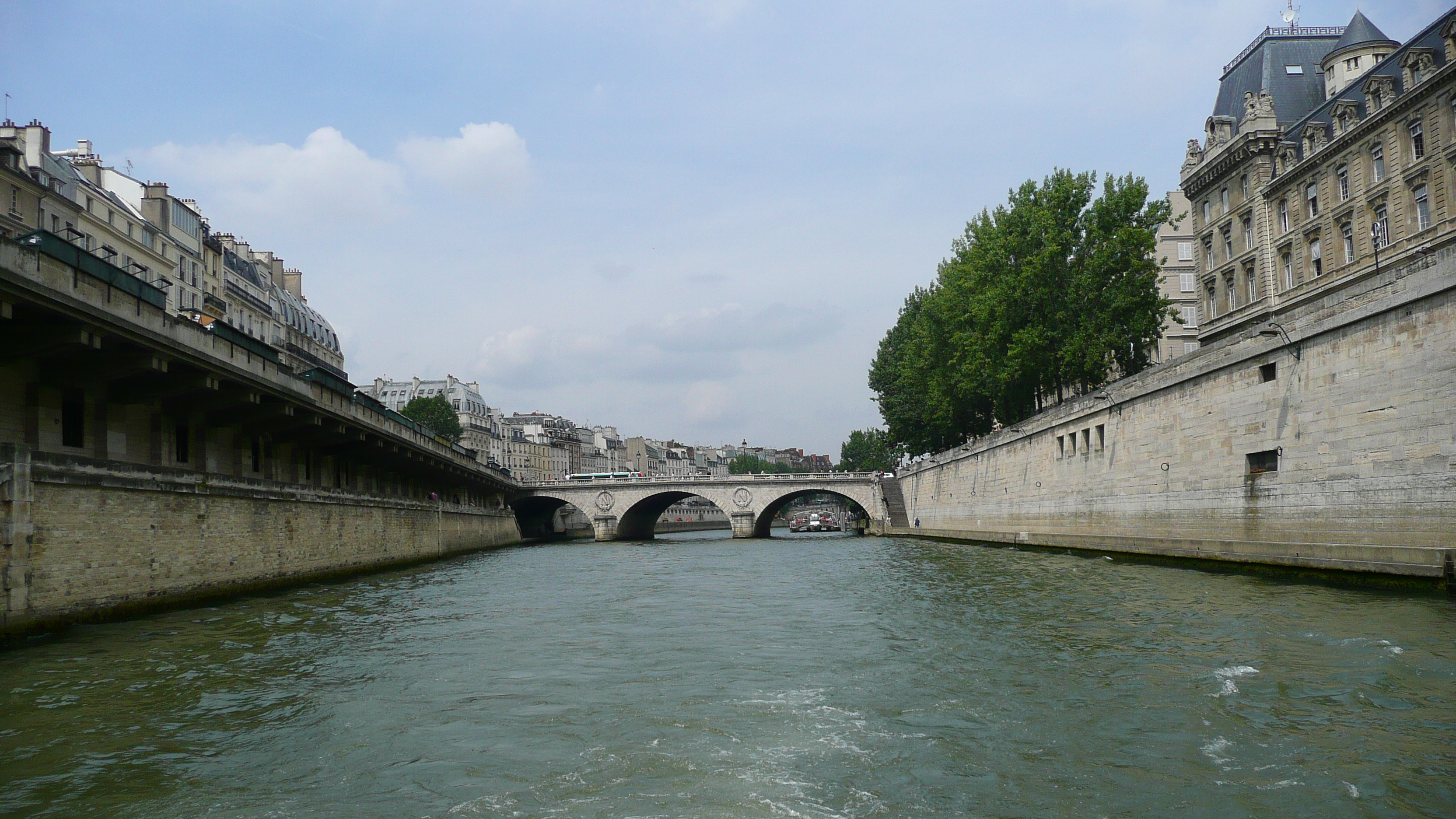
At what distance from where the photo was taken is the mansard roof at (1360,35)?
40.2 metres

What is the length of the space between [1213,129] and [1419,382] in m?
31.7

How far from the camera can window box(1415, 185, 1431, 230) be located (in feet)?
105

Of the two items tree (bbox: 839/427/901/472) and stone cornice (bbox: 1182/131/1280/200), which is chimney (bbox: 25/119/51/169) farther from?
tree (bbox: 839/427/901/472)

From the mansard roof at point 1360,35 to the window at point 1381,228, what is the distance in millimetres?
10355

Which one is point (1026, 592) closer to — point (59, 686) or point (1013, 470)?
point (59, 686)

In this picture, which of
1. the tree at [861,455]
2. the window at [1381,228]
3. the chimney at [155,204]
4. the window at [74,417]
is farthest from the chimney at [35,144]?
the tree at [861,455]

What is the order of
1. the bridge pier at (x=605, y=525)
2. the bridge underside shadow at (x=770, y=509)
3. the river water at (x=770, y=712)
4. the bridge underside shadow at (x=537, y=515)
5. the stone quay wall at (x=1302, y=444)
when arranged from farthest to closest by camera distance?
1. the bridge underside shadow at (x=537, y=515)
2. the bridge pier at (x=605, y=525)
3. the bridge underside shadow at (x=770, y=509)
4. the stone quay wall at (x=1302, y=444)
5. the river water at (x=770, y=712)

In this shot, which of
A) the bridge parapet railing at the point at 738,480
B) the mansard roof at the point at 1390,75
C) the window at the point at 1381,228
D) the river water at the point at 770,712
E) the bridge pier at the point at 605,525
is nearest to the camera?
the river water at the point at 770,712

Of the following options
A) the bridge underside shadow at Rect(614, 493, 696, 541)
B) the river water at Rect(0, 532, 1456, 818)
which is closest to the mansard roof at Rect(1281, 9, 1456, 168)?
the river water at Rect(0, 532, 1456, 818)

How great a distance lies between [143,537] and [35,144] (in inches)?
1125

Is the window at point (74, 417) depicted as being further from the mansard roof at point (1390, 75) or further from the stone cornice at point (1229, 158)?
the stone cornice at point (1229, 158)

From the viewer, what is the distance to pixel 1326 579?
1917 cm

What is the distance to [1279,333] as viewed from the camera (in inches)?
867

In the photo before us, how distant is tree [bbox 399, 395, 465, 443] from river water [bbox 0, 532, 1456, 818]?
2801 inches
